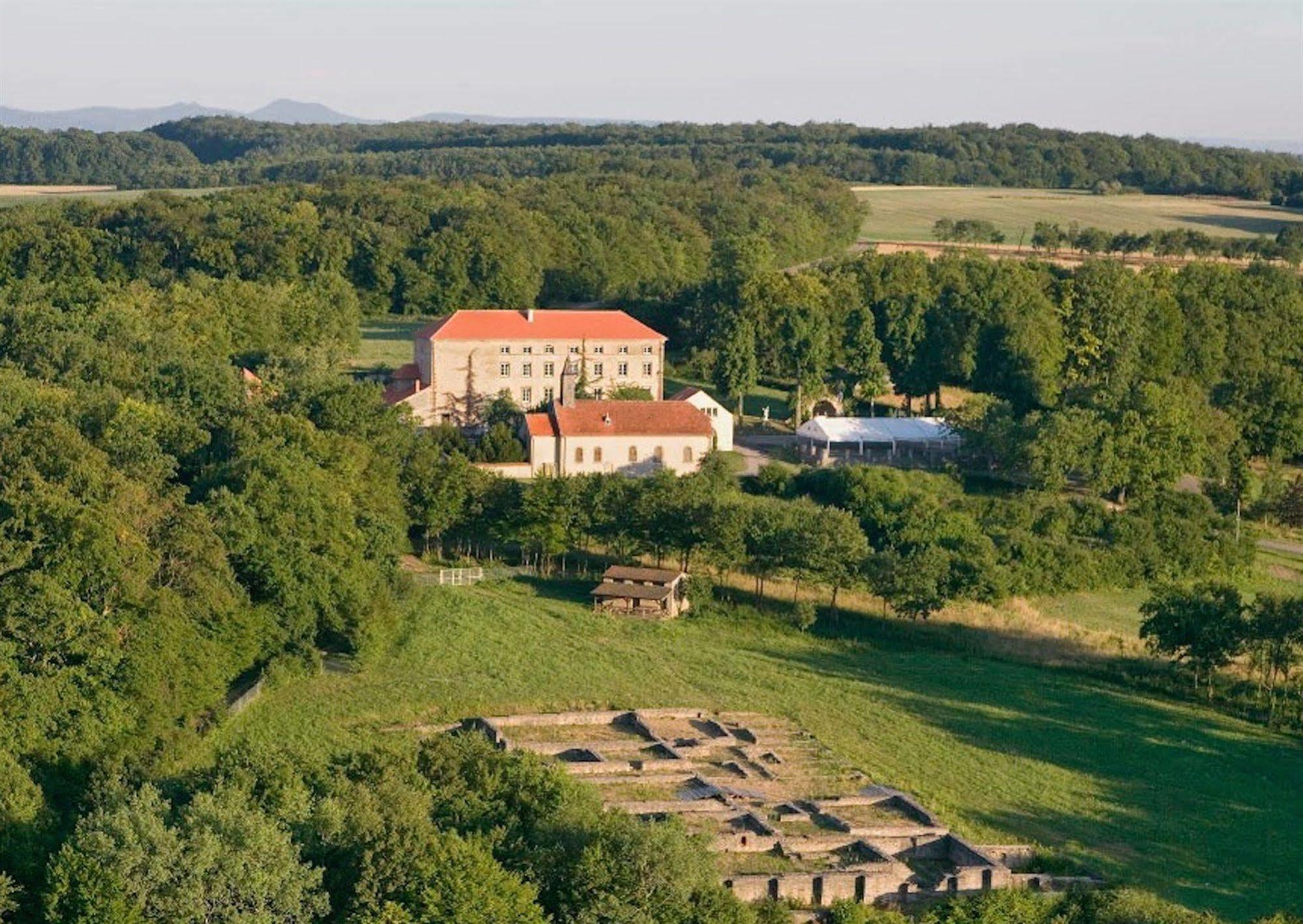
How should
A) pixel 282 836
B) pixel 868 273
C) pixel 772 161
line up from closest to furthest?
1. pixel 282 836
2. pixel 868 273
3. pixel 772 161

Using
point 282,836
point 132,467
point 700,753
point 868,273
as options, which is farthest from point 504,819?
point 868,273

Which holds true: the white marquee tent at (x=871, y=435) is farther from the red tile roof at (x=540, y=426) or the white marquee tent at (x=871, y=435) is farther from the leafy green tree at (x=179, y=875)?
the leafy green tree at (x=179, y=875)

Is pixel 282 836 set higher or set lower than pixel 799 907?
higher

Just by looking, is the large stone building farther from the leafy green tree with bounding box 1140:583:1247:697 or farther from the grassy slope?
the leafy green tree with bounding box 1140:583:1247:697

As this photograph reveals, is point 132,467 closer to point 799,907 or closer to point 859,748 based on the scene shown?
point 859,748

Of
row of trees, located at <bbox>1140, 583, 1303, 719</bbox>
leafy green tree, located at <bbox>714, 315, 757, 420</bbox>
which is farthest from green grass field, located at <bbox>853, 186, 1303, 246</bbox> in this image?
row of trees, located at <bbox>1140, 583, 1303, 719</bbox>

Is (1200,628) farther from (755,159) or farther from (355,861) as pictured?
(755,159)

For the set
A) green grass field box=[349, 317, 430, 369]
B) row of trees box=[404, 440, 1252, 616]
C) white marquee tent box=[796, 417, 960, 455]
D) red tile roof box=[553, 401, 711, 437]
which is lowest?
row of trees box=[404, 440, 1252, 616]
